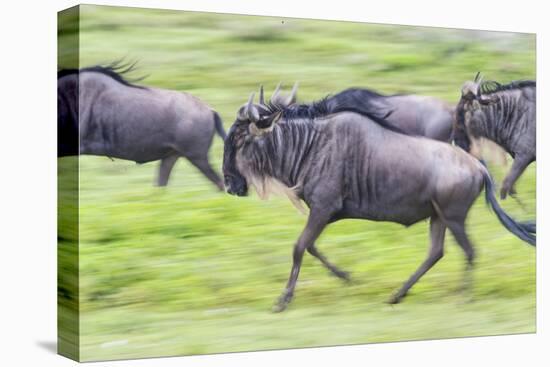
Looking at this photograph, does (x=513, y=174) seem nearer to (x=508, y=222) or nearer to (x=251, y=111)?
(x=508, y=222)

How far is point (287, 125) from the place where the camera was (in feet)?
29.7

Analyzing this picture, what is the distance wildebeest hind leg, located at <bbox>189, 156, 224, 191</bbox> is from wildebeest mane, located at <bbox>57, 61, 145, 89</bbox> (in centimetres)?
66

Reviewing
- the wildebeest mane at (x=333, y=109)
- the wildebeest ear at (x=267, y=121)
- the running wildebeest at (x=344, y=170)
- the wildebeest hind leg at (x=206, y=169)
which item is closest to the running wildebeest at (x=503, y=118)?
the running wildebeest at (x=344, y=170)

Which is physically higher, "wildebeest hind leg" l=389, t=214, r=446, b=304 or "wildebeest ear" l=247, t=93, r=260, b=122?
"wildebeest ear" l=247, t=93, r=260, b=122

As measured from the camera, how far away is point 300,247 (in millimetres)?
9047

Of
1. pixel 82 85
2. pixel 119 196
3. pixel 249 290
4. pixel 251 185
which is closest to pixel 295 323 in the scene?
pixel 249 290

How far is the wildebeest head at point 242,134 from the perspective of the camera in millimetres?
8883

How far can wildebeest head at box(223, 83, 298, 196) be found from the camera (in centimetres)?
888

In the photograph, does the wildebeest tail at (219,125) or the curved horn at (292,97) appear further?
the curved horn at (292,97)

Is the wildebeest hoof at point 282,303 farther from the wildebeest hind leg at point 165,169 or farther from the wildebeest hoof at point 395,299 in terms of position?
the wildebeest hind leg at point 165,169

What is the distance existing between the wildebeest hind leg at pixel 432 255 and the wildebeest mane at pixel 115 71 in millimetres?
2500

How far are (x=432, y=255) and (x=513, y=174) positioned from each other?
1004 millimetres

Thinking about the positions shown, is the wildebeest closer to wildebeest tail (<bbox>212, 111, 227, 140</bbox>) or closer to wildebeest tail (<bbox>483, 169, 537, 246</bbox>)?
wildebeest tail (<bbox>483, 169, 537, 246</bbox>)

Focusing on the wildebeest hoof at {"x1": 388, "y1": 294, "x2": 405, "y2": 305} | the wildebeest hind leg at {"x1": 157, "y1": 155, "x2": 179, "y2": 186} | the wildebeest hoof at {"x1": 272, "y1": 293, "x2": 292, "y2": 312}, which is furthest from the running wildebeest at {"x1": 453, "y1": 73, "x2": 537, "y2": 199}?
the wildebeest hind leg at {"x1": 157, "y1": 155, "x2": 179, "y2": 186}
